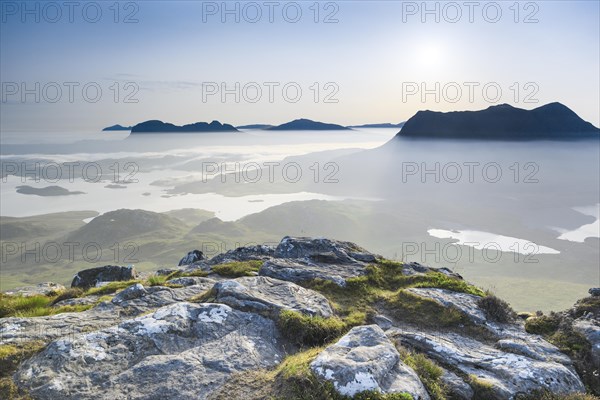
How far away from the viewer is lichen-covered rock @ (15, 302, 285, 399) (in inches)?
426

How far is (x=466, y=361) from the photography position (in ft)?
43.1

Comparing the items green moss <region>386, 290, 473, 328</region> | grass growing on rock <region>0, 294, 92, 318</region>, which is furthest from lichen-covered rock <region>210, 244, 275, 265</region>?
green moss <region>386, 290, 473, 328</region>

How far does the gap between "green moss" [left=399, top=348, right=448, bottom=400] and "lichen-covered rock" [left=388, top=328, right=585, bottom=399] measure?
95 cm

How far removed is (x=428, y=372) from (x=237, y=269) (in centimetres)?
1299

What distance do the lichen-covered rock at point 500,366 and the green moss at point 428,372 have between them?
0.95 meters

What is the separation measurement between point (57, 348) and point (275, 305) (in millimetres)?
7393

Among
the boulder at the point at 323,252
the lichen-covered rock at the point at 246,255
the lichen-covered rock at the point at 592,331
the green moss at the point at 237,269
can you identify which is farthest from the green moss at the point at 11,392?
the lichen-covered rock at the point at 592,331

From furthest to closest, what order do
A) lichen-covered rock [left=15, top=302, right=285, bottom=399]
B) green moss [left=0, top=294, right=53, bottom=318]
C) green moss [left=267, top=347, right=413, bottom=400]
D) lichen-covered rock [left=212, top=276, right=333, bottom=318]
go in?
green moss [left=0, top=294, right=53, bottom=318] → lichen-covered rock [left=212, top=276, right=333, bottom=318] → lichen-covered rock [left=15, top=302, right=285, bottom=399] → green moss [left=267, top=347, right=413, bottom=400]

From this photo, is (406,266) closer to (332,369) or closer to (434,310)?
(434,310)

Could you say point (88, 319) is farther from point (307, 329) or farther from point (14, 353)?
point (307, 329)

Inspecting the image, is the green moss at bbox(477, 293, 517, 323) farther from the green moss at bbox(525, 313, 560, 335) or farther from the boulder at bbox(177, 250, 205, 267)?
the boulder at bbox(177, 250, 205, 267)

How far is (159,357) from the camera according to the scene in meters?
12.1

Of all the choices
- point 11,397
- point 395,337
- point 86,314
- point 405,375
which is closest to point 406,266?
point 395,337

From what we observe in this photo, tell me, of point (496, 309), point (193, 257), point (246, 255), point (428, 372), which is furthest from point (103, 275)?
point (496, 309)
